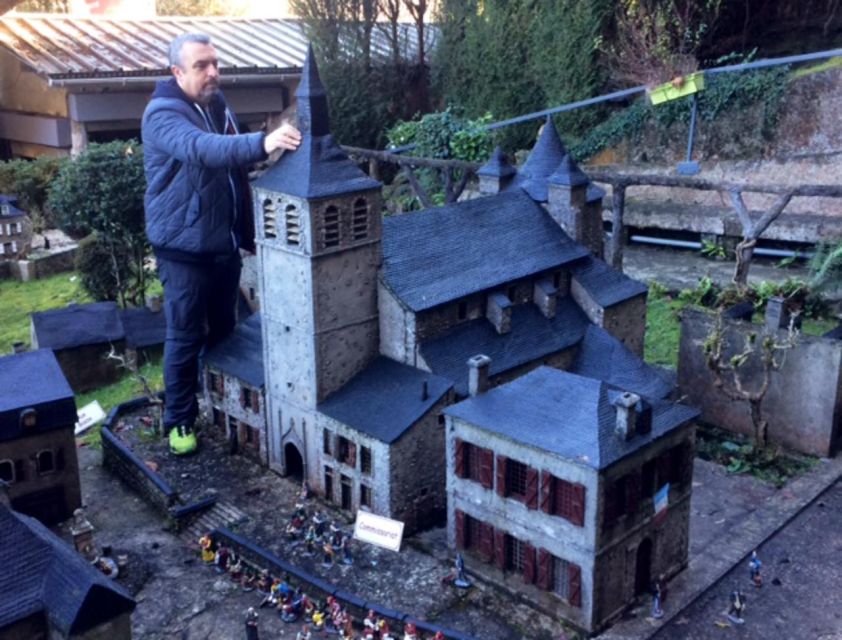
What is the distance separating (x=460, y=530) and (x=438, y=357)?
6310mm

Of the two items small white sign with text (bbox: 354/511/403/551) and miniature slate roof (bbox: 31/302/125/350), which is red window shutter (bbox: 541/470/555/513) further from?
miniature slate roof (bbox: 31/302/125/350)

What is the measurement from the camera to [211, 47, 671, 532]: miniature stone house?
31.3 metres

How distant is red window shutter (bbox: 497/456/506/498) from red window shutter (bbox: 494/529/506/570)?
1371mm

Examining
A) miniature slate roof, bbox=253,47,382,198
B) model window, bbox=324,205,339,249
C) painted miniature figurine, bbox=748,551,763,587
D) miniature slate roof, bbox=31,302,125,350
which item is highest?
miniature slate roof, bbox=253,47,382,198

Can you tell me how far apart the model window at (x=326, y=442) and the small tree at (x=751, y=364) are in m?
14.4

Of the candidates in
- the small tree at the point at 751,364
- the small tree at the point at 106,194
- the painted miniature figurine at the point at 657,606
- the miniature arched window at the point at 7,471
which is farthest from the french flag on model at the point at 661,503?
the small tree at the point at 106,194

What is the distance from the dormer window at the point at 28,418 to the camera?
31.5 metres

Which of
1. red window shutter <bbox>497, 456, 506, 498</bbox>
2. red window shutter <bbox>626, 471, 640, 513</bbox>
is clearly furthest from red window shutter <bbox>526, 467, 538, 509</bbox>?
red window shutter <bbox>626, 471, 640, 513</bbox>

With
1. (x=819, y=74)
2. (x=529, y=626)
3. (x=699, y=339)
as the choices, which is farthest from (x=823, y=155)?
(x=529, y=626)

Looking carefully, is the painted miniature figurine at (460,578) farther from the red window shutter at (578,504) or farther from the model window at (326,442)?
the model window at (326,442)

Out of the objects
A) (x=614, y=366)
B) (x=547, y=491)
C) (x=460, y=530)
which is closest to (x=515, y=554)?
(x=460, y=530)

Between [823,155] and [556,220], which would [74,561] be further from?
[823,155]

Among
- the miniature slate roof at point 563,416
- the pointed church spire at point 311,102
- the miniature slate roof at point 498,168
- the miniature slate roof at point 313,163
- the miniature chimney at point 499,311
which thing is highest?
the pointed church spire at point 311,102

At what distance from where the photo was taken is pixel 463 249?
115 feet
